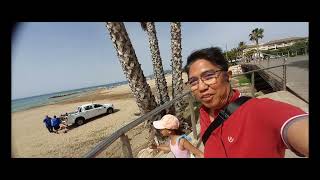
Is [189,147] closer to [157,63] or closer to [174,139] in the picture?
[174,139]

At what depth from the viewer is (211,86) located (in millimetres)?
1387

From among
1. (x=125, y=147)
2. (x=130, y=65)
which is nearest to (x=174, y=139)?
(x=125, y=147)

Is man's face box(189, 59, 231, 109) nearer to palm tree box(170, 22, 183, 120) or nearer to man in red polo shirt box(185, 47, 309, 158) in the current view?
man in red polo shirt box(185, 47, 309, 158)

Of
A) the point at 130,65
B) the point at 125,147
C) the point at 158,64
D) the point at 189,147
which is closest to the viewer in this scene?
the point at 125,147

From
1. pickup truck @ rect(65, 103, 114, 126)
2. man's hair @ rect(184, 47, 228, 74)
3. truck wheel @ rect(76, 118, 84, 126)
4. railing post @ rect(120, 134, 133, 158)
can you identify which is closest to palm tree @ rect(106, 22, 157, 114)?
railing post @ rect(120, 134, 133, 158)

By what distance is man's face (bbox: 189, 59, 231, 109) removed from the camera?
1.39m

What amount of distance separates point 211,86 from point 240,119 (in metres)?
0.24

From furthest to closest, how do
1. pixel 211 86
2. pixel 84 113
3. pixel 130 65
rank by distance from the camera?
1. pixel 84 113
2. pixel 130 65
3. pixel 211 86

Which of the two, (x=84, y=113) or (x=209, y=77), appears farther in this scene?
(x=84, y=113)

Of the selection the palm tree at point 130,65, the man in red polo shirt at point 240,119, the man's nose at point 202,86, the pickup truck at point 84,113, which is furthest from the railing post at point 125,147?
the pickup truck at point 84,113
